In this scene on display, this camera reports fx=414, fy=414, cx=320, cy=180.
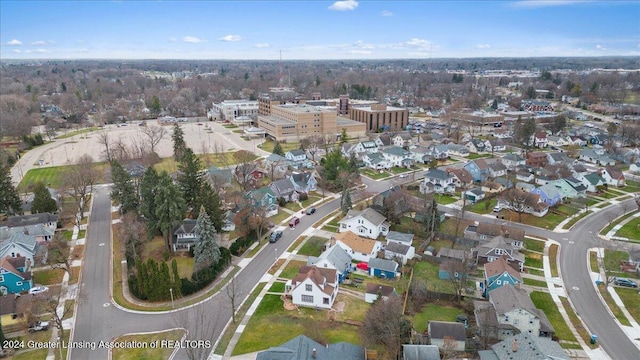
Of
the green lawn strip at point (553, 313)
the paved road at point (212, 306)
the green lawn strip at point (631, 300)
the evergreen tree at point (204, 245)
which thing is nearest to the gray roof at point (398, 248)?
the paved road at point (212, 306)

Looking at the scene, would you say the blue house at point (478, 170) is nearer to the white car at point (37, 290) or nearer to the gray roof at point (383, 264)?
the gray roof at point (383, 264)

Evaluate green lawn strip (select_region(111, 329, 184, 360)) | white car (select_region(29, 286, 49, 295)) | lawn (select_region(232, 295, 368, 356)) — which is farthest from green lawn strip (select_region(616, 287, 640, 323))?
white car (select_region(29, 286, 49, 295))

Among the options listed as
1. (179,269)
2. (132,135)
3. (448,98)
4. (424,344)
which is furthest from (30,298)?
(448,98)

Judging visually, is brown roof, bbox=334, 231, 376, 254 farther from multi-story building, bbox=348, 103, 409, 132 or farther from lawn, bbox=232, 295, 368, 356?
multi-story building, bbox=348, 103, 409, 132

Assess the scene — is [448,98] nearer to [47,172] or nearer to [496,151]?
[496,151]

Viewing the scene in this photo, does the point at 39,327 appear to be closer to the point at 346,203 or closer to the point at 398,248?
the point at 398,248


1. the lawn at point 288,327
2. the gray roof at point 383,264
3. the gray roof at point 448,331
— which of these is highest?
the gray roof at point 448,331
